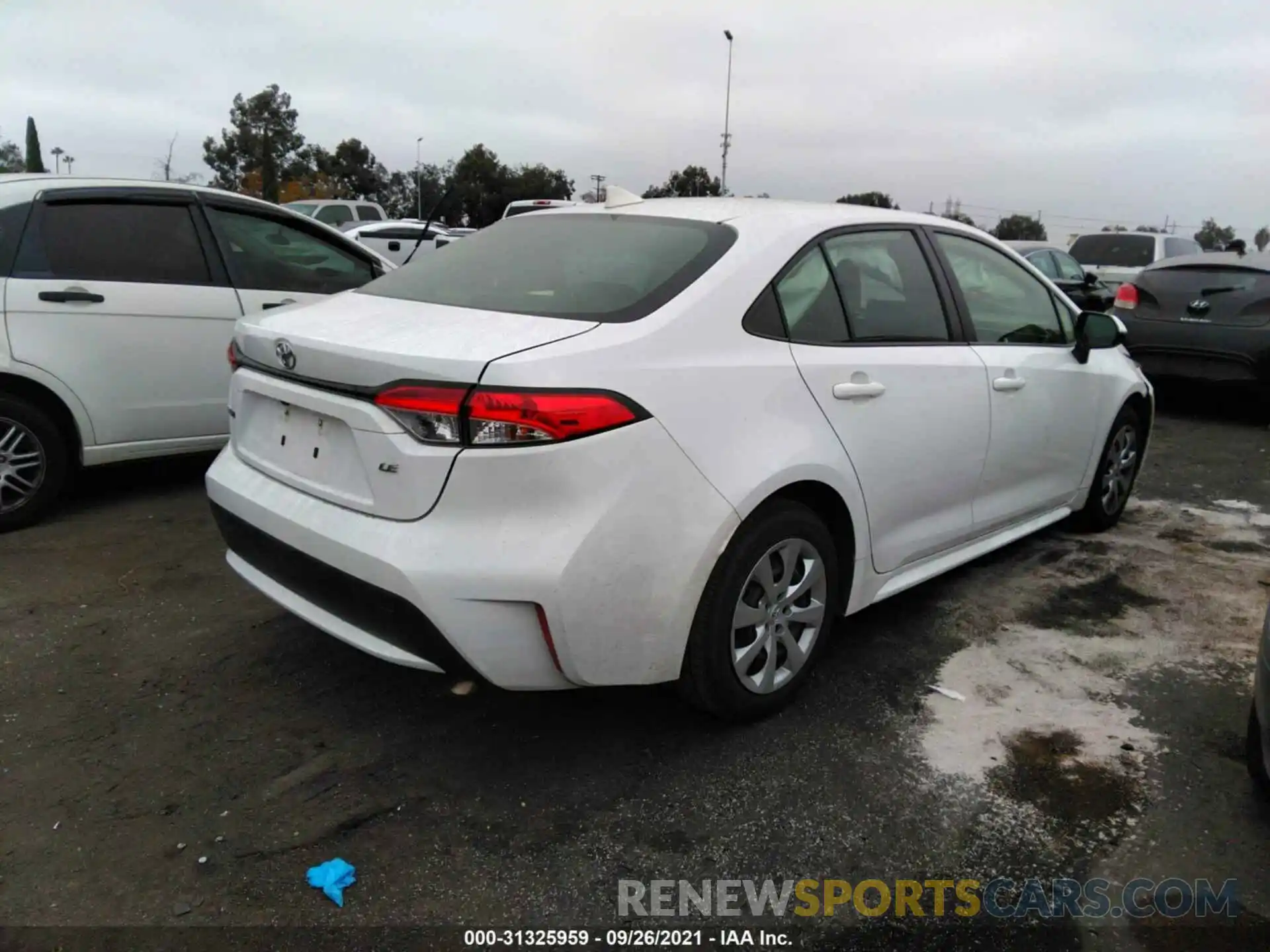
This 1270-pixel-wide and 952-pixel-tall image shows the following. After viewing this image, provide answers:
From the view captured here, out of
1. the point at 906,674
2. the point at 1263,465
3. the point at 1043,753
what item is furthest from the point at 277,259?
the point at 1263,465

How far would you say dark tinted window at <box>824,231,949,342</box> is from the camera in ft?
10.6

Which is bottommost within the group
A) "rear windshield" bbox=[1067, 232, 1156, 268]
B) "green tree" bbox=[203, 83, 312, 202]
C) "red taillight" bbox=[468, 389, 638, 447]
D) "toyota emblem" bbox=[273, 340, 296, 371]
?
"red taillight" bbox=[468, 389, 638, 447]

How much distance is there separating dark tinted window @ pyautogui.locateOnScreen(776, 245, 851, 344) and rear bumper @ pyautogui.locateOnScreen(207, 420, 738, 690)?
726 mm

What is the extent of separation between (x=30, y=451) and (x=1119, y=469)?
5.37 metres

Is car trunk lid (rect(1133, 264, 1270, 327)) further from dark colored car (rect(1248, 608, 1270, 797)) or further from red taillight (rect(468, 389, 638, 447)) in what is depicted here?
red taillight (rect(468, 389, 638, 447))

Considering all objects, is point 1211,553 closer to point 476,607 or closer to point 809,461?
point 809,461

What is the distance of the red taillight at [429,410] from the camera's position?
2.32 m

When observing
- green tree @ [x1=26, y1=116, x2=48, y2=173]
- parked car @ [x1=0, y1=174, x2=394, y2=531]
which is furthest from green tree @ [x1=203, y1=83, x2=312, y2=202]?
parked car @ [x1=0, y1=174, x2=394, y2=531]

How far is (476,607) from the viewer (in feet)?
7.71

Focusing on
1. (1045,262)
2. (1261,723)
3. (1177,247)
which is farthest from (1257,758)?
(1177,247)

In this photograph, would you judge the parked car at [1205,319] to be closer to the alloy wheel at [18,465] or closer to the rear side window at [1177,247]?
the rear side window at [1177,247]

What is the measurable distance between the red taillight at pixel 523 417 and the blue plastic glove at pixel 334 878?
1.07 metres

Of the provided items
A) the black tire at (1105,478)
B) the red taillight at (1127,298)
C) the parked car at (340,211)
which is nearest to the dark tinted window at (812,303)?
the black tire at (1105,478)

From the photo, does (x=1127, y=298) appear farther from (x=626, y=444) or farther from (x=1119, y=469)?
(x=626, y=444)
